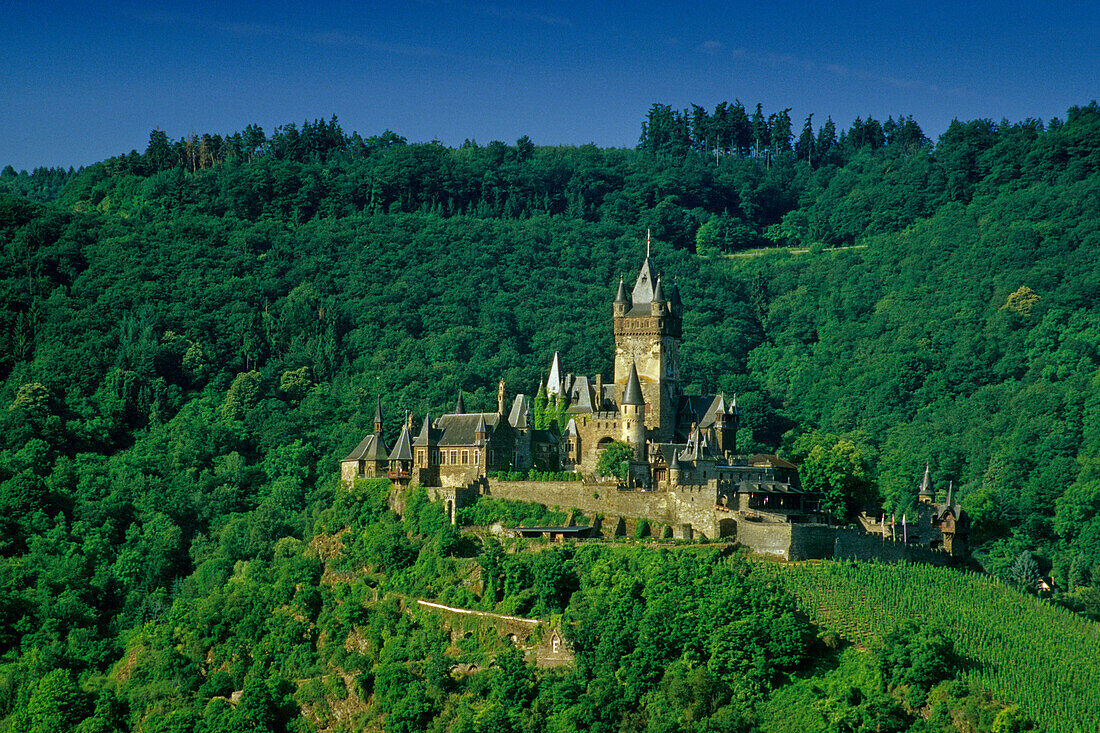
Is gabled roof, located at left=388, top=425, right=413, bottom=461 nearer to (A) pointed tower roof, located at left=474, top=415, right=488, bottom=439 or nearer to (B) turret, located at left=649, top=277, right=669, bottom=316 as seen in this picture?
(A) pointed tower roof, located at left=474, top=415, right=488, bottom=439

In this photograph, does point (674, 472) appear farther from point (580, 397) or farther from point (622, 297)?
point (622, 297)

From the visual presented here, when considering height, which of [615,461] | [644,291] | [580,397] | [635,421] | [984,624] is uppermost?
[644,291]

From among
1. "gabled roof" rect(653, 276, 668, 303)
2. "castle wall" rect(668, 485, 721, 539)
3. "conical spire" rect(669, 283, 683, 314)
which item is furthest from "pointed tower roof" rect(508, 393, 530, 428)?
"castle wall" rect(668, 485, 721, 539)

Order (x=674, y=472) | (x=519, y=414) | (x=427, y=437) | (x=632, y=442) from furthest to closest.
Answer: (x=519, y=414) < (x=427, y=437) < (x=632, y=442) < (x=674, y=472)

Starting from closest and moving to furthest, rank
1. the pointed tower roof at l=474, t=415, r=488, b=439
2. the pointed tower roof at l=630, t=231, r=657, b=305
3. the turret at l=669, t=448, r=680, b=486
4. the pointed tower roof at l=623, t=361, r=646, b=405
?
the turret at l=669, t=448, r=680, b=486, the pointed tower roof at l=474, t=415, r=488, b=439, the pointed tower roof at l=623, t=361, r=646, b=405, the pointed tower roof at l=630, t=231, r=657, b=305

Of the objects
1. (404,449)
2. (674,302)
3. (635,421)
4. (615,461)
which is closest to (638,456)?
(635,421)

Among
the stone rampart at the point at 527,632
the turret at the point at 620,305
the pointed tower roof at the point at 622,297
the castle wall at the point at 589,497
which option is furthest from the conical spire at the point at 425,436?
the stone rampart at the point at 527,632
